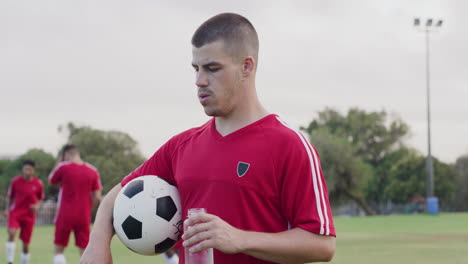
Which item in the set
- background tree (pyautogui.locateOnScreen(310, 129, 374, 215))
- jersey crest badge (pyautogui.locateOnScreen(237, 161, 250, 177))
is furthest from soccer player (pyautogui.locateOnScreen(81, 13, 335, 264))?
background tree (pyautogui.locateOnScreen(310, 129, 374, 215))

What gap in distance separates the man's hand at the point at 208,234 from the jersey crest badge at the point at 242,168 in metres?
0.43

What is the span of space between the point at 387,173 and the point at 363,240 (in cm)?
5208

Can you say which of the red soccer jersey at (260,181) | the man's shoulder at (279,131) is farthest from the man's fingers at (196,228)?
the man's shoulder at (279,131)

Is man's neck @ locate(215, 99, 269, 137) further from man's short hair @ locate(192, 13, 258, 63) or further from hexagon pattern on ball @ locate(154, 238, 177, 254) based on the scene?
hexagon pattern on ball @ locate(154, 238, 177, 254)

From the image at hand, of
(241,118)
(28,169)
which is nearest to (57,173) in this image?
(28,169)

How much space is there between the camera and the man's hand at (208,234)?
8.43 ft

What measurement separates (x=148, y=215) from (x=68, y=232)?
25.6 feet

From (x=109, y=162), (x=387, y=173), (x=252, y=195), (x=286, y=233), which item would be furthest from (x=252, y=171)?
(x=387, y=173)

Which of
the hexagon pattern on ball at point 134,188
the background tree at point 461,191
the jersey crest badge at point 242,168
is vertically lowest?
the background tree at point 461,191

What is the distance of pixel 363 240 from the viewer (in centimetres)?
1975

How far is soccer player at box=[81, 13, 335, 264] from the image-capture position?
9.35 ft

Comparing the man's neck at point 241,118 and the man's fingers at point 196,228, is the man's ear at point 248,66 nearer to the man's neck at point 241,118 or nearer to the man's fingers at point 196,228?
the man's neck at point 241,118

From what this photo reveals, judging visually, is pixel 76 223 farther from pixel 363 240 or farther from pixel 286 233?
pixel 363 240

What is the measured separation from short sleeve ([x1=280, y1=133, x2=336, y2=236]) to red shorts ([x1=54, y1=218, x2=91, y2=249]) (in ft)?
26.9
